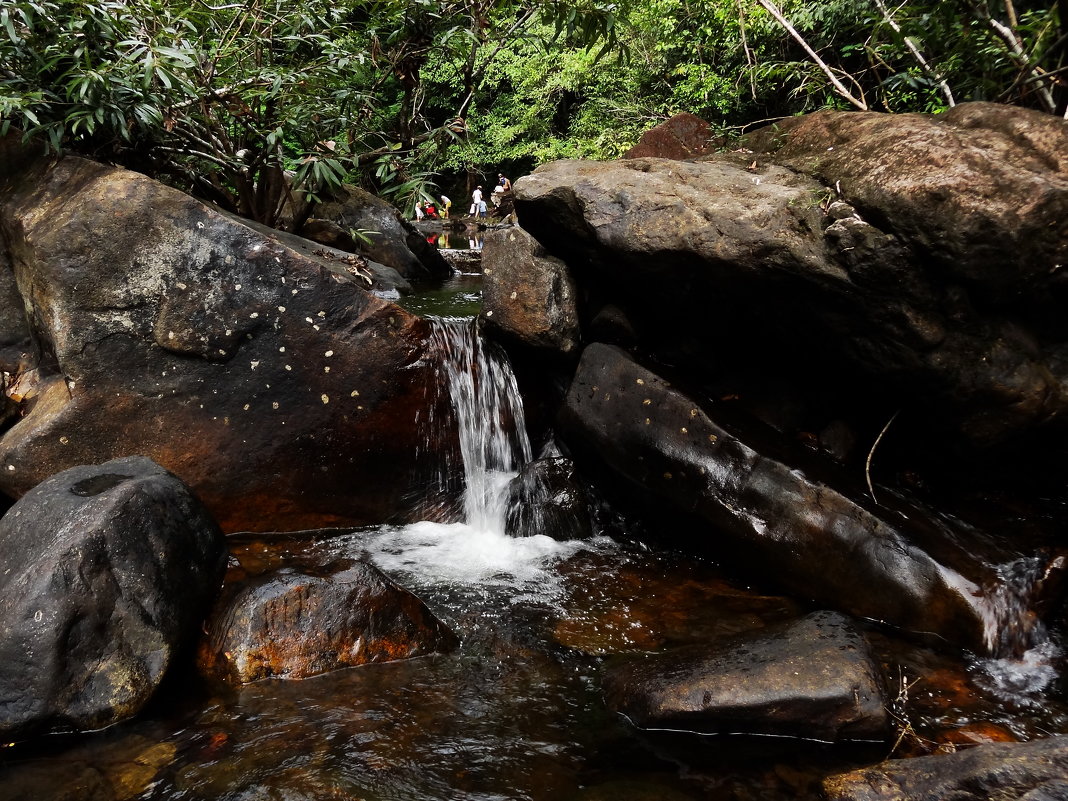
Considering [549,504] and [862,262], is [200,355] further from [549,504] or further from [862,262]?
[862,262]

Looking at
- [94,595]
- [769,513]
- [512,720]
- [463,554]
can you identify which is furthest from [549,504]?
[94,595]

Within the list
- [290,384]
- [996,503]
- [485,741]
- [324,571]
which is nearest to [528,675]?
[485,741]

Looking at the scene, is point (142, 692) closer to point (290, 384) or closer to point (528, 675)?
point (528, 675)

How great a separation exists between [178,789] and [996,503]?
18.2 ft

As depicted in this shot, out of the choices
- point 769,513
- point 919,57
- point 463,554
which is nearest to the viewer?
point 769,513

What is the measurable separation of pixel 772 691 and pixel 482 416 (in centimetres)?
360

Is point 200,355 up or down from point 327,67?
down

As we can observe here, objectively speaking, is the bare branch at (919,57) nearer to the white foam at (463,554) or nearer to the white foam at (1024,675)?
the white foam at (1024,675)

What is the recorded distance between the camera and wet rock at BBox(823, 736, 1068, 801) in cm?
234

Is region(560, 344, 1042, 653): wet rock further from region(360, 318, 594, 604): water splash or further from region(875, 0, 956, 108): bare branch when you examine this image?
region(875, 0, 956, 108): bare branch

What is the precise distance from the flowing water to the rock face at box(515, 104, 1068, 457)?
5.57ft

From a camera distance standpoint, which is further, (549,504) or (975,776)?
(549,504)

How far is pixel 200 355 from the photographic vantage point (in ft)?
17.1

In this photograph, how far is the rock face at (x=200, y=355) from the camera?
5.02 metres
